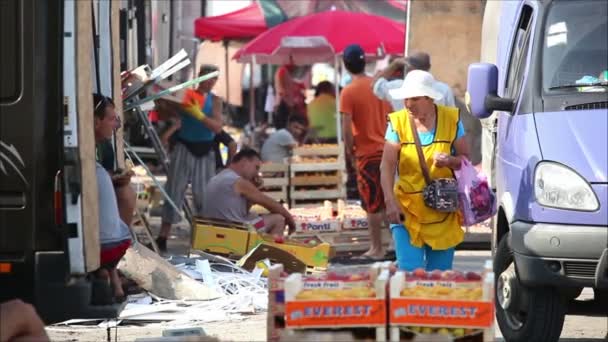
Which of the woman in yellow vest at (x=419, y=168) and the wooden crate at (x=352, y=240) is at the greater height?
the woman in yellow vest at (x=419, y=168)

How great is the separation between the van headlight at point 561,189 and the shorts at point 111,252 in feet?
8.60

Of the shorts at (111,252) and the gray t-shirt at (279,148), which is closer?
the shorts at (111,252)

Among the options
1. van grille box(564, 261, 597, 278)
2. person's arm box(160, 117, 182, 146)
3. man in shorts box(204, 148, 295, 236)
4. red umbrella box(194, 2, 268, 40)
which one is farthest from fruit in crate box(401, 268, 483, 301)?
red umbrella box(194, 2, 268, 40)

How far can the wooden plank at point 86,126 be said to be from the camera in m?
7.03

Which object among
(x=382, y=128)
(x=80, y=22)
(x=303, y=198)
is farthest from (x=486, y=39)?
(x=80, y=22)

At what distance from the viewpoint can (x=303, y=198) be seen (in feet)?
51.5

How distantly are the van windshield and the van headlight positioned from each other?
2.57 ft

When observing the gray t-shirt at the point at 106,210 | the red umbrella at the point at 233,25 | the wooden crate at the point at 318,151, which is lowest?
the wooden crate at the point at 318,151

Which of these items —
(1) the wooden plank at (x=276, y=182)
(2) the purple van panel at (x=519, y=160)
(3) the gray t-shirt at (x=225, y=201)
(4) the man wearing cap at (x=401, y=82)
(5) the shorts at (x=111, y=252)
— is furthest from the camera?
(1) the wooden plank at (x=276, y=182)

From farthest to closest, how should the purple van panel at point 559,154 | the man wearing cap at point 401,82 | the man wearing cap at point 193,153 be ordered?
the man wearing cap at point 193,153 < the man wearing cap at point 401,82 < the purple van panel at point 559,154

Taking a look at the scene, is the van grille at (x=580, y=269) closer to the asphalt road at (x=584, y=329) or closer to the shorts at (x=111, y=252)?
the asphalt road at (x=584, y=329)

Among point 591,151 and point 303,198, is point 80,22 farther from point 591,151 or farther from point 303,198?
point 303,198

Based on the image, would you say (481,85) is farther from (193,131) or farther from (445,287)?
(193,131)

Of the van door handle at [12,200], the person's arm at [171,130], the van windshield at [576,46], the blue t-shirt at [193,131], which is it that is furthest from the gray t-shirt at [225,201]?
the van door handle at [12,200]
